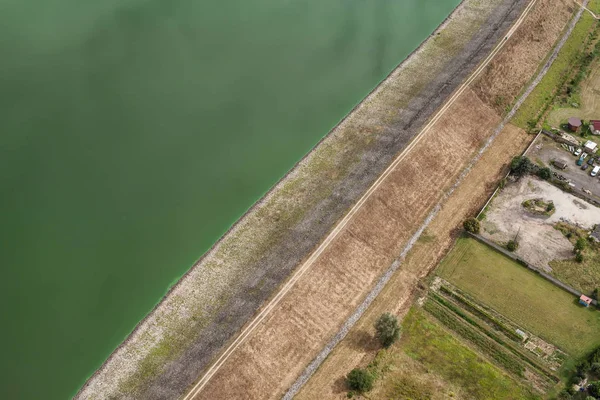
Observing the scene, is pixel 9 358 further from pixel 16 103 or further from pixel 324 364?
pixel 16 103

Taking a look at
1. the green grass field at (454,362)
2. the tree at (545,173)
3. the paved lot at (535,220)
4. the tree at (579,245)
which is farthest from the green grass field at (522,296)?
the tree at (545,173)

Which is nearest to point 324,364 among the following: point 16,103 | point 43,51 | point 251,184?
point 251,184

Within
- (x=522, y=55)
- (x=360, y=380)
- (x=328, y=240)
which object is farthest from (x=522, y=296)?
(x=522, y=55)

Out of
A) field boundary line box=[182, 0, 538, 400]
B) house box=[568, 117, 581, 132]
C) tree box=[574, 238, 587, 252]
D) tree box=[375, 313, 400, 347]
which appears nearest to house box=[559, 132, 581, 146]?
house box=[568, 117, 581, 132]

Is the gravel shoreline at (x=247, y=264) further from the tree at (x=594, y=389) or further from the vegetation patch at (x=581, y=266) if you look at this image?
the tree at (x=594, y=389)

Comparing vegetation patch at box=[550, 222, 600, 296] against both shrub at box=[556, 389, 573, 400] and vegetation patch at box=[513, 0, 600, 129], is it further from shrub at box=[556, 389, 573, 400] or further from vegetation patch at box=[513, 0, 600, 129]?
vegetation patch at box=[513, 0, 600, 129]
